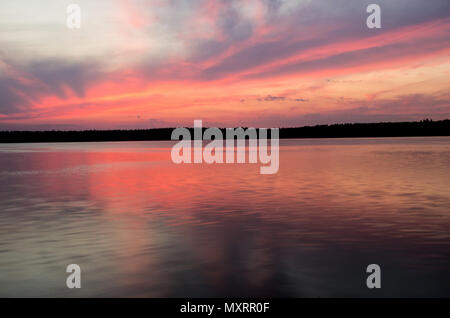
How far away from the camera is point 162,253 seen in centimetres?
1447

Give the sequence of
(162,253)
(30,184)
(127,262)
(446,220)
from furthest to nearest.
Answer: (30,184) → (446,220) → (162,253) → (127,262)

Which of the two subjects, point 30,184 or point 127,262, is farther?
point 30,184

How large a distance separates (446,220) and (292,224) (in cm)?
655

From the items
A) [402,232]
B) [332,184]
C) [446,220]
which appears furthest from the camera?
[332,184]

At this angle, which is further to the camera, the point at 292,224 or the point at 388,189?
the point at 388,189

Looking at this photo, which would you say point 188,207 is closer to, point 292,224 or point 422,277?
point 292,224

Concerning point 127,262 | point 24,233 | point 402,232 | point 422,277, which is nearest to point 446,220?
point 402,232

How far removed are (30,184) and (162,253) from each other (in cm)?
2669

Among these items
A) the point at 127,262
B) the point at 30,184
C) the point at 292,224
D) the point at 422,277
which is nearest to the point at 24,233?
the point at 127,262
